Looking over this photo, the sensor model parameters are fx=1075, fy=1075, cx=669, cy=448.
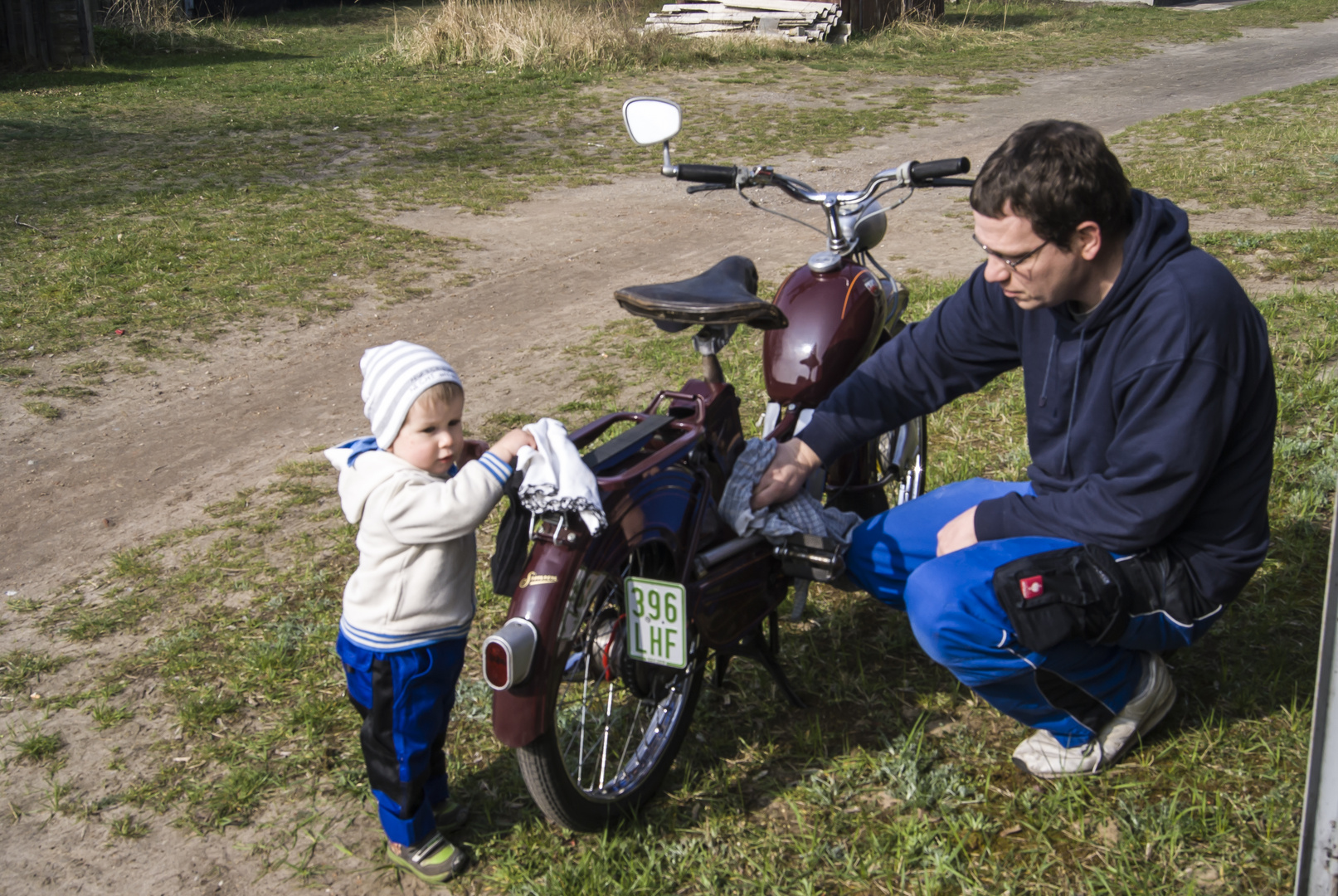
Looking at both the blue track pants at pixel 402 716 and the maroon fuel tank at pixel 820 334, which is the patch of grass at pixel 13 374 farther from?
the maroon fuel tank at pixel 820 334

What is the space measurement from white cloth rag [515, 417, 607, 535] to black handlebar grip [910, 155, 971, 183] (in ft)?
5.01

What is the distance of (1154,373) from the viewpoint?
229cm

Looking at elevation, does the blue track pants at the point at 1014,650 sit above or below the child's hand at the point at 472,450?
below

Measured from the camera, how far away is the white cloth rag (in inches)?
85.2

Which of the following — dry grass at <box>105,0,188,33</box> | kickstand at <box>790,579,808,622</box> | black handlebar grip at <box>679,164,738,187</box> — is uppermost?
dry grass at <box>105,0,188,33</box>

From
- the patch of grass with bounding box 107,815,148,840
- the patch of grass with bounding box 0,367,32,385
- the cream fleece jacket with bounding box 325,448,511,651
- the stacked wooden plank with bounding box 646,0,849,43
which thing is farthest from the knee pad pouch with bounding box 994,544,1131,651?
the stacked wooden plank with bounding box 646,0,849,43

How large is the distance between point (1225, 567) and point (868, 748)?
39.0 inches

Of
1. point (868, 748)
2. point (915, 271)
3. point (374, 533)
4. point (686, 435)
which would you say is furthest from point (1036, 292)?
point (915, 271)

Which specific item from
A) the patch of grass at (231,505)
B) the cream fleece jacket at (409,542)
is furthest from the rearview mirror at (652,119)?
the patch of grass at (231,505)

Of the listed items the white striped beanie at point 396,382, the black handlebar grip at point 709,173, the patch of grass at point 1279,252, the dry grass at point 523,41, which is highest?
the dry grass at point 523,41

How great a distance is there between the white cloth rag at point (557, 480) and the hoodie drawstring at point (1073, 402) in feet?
3.82

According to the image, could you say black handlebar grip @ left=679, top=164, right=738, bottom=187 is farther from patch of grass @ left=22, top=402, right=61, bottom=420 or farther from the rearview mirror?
patch of grass @ left=22, top=402, right=61, bottom=420

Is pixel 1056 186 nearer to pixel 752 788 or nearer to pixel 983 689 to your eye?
pixel 983 689

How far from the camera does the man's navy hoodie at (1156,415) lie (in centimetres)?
228
